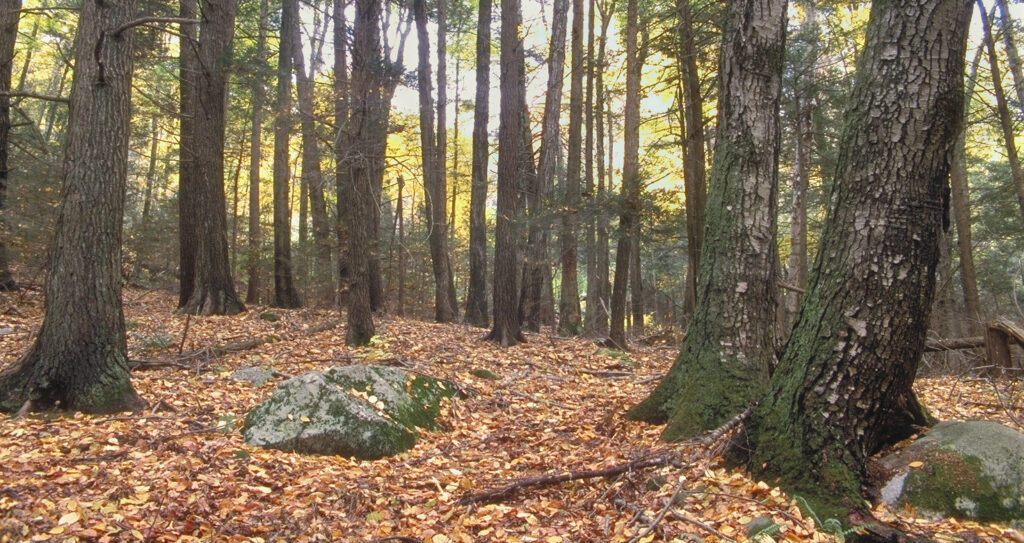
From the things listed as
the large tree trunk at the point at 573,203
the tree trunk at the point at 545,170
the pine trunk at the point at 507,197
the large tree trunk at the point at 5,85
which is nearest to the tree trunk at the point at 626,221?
the large tree trunk at the point at 573,203

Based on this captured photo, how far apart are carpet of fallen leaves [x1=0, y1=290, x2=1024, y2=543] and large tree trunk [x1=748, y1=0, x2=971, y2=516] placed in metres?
0.36

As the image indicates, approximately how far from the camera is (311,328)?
1058 cm

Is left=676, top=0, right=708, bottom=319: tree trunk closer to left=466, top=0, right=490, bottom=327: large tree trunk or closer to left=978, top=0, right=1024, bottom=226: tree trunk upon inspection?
left=466, top=0, right=490, bottom=327: large tree trunk

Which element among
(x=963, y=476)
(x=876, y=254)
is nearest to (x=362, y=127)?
(x=876, y=254)

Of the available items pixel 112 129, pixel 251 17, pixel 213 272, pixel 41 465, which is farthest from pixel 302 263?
pixel 41 465

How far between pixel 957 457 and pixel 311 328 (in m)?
9.52

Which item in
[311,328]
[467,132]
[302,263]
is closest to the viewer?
[311,328]

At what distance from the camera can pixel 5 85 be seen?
10250mm

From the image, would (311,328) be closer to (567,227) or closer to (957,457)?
(567,227)

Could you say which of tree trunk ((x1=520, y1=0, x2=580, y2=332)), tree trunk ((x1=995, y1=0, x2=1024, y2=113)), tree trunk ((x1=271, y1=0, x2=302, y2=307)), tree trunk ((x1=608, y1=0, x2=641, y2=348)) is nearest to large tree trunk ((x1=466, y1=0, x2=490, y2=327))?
tree trunk ((x1=520, y1=0, x2=580, y2=332))

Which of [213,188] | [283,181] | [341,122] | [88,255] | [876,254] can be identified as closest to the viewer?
[876,254]

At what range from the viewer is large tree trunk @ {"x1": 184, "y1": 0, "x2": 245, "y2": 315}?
1130 centimetres

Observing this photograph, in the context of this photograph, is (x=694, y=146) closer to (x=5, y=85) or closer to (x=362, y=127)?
(x=362, y=127)

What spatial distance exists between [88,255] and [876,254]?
245 inches
